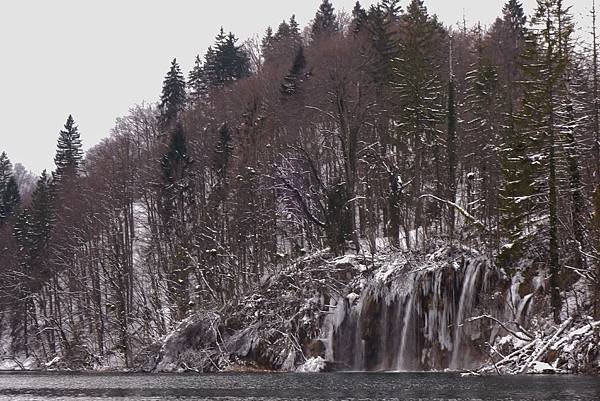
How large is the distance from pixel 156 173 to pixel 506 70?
3725 cm

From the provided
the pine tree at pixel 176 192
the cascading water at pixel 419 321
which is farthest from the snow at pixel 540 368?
the pine tree at pixel 176 192

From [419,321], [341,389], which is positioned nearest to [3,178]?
[419,321]

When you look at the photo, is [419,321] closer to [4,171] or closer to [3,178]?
[3,178]

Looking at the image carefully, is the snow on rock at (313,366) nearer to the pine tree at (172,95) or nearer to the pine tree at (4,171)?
the pine tree at (172,95)

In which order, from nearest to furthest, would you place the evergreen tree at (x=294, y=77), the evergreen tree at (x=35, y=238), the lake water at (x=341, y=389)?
1. the lake water at (x=341, y=389)
2. the evergreen tree at (x=294, y=77)
3. the evergreen tree at (x=35, y=238)

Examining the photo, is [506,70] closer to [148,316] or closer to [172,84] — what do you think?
[148,316]

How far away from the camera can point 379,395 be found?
964 inches

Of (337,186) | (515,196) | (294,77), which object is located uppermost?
(294,77)

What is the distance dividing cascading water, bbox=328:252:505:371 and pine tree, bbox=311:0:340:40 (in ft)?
176

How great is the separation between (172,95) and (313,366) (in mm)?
65203

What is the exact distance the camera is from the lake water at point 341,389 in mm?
22984

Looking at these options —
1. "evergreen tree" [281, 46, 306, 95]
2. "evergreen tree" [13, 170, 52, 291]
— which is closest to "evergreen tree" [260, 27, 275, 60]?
"evergreen tree" [281, 46, 306, 95]

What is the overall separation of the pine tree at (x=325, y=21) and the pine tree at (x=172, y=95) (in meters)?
20.5

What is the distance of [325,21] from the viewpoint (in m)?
99.8
